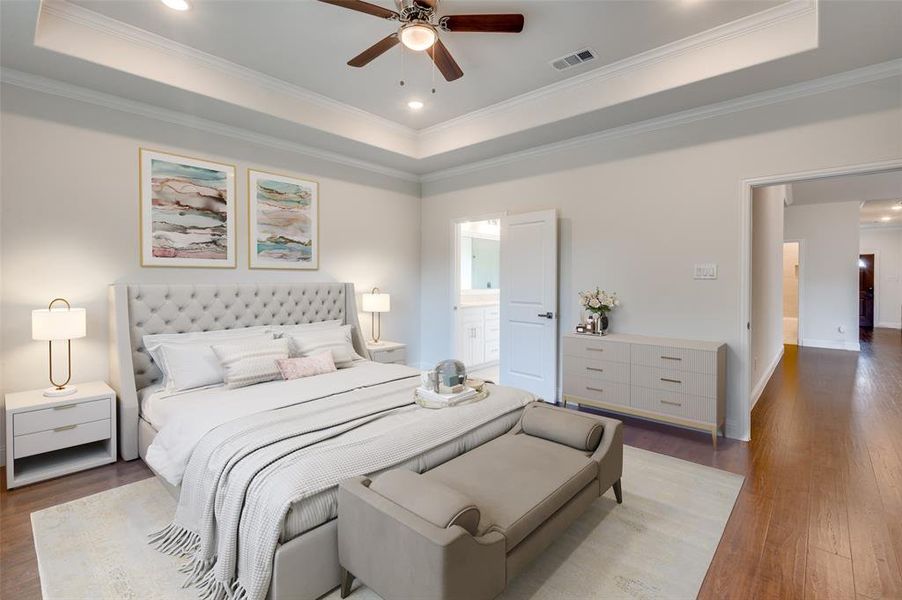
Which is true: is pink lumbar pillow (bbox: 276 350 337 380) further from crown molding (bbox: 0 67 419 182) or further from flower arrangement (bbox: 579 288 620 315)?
flower arrangement (bbox: 579 288 620 315)

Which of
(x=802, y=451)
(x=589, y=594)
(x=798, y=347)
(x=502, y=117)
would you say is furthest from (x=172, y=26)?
(x=798, y=347)

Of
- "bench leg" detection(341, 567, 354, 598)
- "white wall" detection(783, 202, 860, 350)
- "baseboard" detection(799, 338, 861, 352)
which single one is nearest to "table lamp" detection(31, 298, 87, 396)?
"bench leg" detection(341, 567, 354, 598)

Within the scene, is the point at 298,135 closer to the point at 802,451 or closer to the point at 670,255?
the point at 670,255

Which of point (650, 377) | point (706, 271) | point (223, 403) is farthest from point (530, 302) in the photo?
point (223, 403)

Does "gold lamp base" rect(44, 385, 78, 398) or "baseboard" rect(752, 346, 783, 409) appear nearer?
"gold lamp base" rect(44, 385, 78, 398)

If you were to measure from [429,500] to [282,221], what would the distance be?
3675 mm

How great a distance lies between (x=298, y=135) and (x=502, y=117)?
206 cm

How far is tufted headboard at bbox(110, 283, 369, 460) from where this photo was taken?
3.20 m

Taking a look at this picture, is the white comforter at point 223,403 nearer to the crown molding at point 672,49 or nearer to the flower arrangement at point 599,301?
the flower arrangement at point 599,301

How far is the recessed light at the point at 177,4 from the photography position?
268cm

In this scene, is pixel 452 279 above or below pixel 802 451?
above

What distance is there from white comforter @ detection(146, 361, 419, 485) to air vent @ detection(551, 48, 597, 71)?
2758mm

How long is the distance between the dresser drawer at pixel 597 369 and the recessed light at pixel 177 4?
405 centimetres

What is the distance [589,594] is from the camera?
1.87 meters
